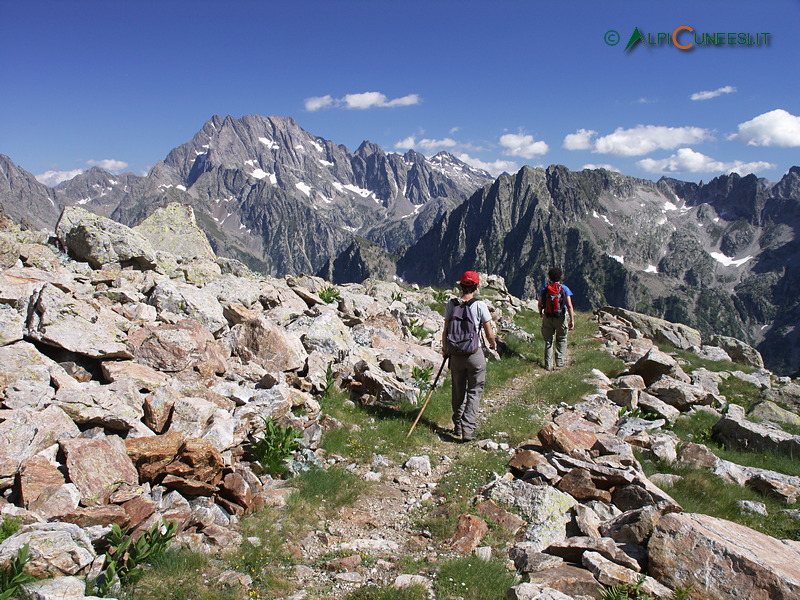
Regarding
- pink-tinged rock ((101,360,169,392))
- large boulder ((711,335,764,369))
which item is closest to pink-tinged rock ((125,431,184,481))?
pink-tinged rock ((101,360,169,392))

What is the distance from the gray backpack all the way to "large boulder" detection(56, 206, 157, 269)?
442 inches

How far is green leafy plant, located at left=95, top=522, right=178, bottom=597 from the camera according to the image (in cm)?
498

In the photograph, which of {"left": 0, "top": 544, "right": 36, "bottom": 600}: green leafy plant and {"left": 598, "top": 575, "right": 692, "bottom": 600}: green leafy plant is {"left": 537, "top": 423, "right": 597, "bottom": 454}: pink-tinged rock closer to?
{"left": 598, "top": 575, "right": 692, "bottom": 600}: green leafy plant

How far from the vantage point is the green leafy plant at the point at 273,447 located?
26.9ft

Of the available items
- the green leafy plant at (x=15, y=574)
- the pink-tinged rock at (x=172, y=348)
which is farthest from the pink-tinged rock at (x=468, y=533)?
the pink-tinged rock at (x=172, y=348)

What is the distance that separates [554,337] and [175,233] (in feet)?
61.6

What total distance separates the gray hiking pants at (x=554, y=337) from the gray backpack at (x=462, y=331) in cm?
765

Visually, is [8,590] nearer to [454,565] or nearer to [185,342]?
[454,565]

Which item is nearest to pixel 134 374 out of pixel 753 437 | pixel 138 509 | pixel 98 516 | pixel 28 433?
pixel 28 433

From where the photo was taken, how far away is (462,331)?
34.8 ft

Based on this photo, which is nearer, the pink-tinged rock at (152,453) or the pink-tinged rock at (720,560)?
the pink-tinged rock at (720,560)

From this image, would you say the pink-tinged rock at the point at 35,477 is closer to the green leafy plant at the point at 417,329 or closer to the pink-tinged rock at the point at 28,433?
the pink-tinged rock at the point at 28,433

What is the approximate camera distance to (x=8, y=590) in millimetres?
4168

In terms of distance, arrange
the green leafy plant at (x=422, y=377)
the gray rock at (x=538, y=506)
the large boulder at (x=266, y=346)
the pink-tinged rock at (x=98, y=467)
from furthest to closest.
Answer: the green leafy plant at (x=422, y=377)
the large boulder at (x=266, y=346)
the gray rock at (x=538, y=506)
the pink-tinged rock at (x=98, y=467)
